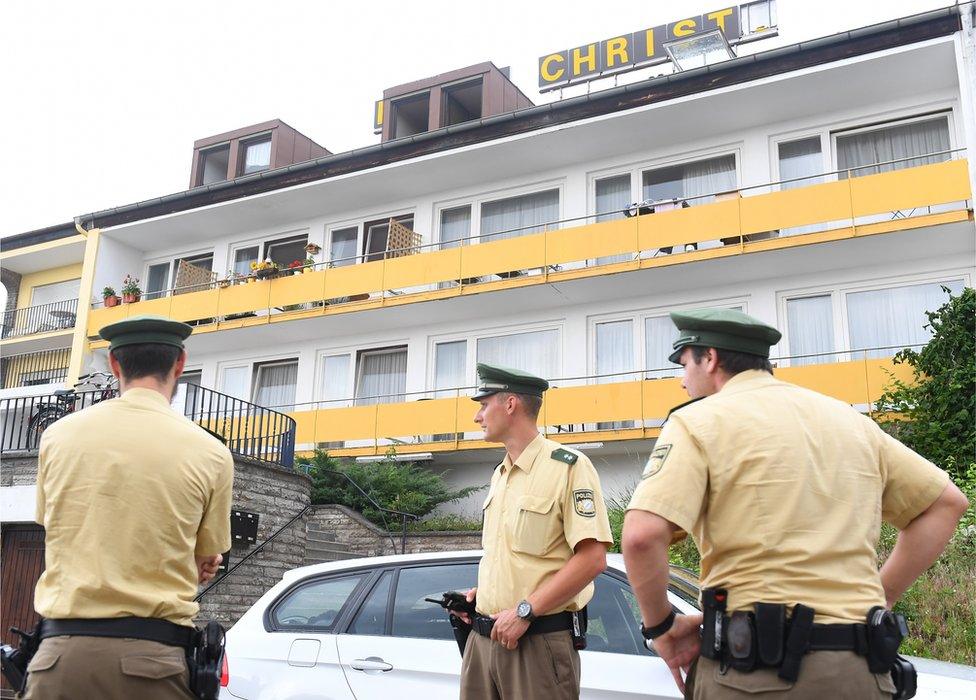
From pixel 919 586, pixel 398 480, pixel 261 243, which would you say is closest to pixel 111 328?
pixel 919 586

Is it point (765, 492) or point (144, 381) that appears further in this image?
point (144, 381)

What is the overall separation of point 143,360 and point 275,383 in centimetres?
2032

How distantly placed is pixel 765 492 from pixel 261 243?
23.6m

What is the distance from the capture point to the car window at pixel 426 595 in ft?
17.6

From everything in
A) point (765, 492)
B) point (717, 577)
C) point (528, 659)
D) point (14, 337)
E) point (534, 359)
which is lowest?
point (528, 659)

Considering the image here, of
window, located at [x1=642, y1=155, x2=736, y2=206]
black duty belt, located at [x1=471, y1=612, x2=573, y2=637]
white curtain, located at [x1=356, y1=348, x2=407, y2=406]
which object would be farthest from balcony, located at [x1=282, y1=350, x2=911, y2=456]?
black duty belt, located at [x1=471, y1=612, x2=573, y2=637]

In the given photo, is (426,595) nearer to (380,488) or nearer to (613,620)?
(613,620)

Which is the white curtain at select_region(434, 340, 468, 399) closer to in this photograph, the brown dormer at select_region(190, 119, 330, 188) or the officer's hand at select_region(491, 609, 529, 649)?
the brown dormer at select_region(190, 119, 330, 188)

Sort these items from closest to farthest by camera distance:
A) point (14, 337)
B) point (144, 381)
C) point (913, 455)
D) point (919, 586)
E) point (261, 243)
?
point (913, 455) → point (144, 381) → point (919, 586) → point (261, 243) → point (14, 337)

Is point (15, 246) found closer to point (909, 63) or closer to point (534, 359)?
point (534, 359)

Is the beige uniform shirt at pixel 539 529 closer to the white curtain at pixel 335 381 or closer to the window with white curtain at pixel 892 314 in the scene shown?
the window with white curtain at pixel 892 314

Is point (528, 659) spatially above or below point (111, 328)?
below

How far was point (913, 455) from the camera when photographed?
288 centimetres

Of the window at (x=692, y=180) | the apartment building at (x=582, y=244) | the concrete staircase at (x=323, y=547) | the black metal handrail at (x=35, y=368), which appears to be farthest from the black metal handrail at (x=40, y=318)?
the window at (x=692, y=180)
